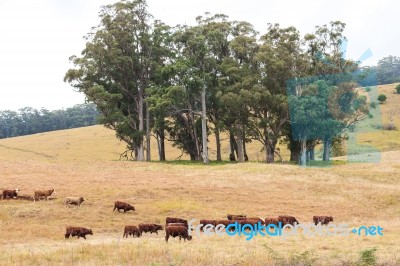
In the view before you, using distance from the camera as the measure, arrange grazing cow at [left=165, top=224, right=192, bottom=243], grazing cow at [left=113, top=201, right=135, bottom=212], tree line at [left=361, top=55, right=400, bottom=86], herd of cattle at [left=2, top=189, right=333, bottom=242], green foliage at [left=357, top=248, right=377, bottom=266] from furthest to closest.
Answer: tree line at [left=361, top=55, right=400, bottom=86] < grazing cow at [left=113, top=201, right=135, bottom=212] < herd of cattle at [left=2, top=189, right=333, bottom=242] < grazing cow at [left=165, top=224, right=192, bottom=243] < green foliage at [left=357, top=248, right=377, bottom=266]

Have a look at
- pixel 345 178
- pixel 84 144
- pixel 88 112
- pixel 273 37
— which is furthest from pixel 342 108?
pixel 88 112

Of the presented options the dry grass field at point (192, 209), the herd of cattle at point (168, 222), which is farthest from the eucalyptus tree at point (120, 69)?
the herd of cattle at point (168, 222)

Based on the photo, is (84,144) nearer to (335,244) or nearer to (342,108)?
(342,108)

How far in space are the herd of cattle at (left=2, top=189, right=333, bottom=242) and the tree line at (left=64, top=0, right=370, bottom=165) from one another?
27274 millimetres

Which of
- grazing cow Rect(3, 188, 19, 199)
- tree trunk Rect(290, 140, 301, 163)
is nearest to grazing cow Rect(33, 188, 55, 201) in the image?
grazing cow Rect(3, 188, 19, 199)

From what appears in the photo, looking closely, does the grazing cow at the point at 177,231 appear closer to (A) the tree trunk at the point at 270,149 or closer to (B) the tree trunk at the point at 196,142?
(A) the tree trunk at the point at 270,149

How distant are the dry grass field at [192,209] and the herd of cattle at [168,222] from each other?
0.46m

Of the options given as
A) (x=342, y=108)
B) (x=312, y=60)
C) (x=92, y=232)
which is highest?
(x=312, y=60)

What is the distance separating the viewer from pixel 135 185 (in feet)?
113

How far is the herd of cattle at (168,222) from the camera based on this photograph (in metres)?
19.9

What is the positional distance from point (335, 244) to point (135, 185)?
19.6 m

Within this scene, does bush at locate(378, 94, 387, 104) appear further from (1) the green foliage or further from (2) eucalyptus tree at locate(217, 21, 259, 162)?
(1) the green foliage

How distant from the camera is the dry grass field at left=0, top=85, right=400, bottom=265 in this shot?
14516 millimetres

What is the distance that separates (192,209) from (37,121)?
142071mm
